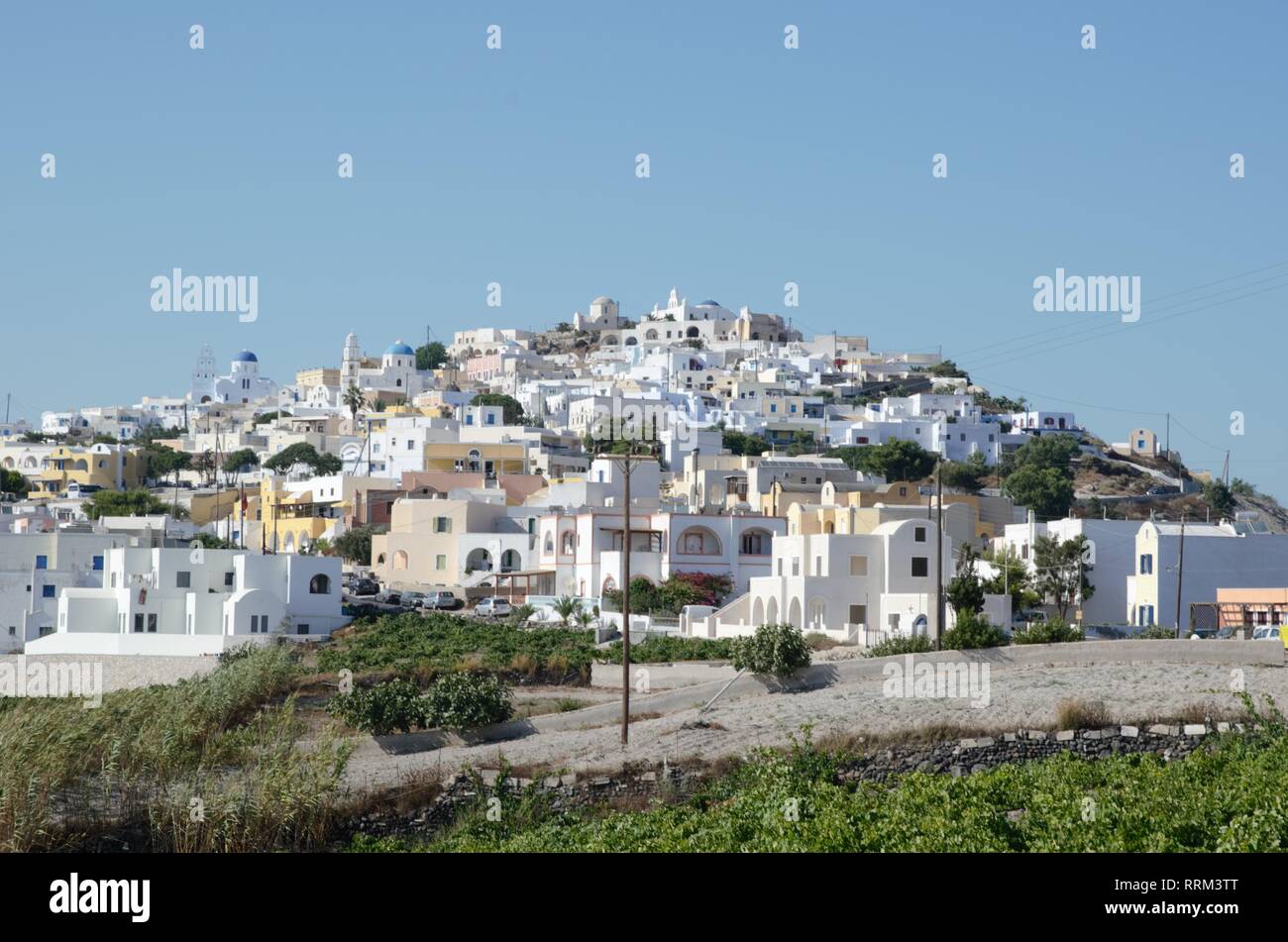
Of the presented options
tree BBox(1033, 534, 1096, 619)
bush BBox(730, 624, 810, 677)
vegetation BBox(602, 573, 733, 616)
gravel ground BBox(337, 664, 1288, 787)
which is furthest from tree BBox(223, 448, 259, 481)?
gravel ground BBox(337, 664, 1288, 787)

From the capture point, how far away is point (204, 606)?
5025 cm

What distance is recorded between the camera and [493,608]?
55188 millimetres

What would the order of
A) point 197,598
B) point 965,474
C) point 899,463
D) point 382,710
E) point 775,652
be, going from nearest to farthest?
1. point 382,710
2. point 775,652
3. point 197,598
4. point 899,463
5. point 965,474

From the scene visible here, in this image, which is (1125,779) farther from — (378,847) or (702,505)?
(702,505)

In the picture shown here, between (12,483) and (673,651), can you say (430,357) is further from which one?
(673,651)

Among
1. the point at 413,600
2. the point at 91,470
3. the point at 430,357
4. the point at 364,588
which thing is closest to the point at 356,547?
the point at 364,588

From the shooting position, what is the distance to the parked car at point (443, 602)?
5709cm

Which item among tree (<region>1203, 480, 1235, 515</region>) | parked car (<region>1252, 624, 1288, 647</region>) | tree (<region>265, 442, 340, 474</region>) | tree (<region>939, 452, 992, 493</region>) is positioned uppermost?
tree (<region>265, 442, 340, 474</region>)

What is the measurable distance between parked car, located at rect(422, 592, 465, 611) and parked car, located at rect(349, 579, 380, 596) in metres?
2.51

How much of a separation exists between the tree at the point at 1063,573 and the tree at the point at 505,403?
72599mm

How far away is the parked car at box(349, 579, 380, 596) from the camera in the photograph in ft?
196

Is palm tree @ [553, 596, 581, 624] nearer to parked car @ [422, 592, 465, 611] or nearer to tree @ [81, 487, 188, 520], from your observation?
parked car @ [422, 592, 465, 611]

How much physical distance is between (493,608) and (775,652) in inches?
809
